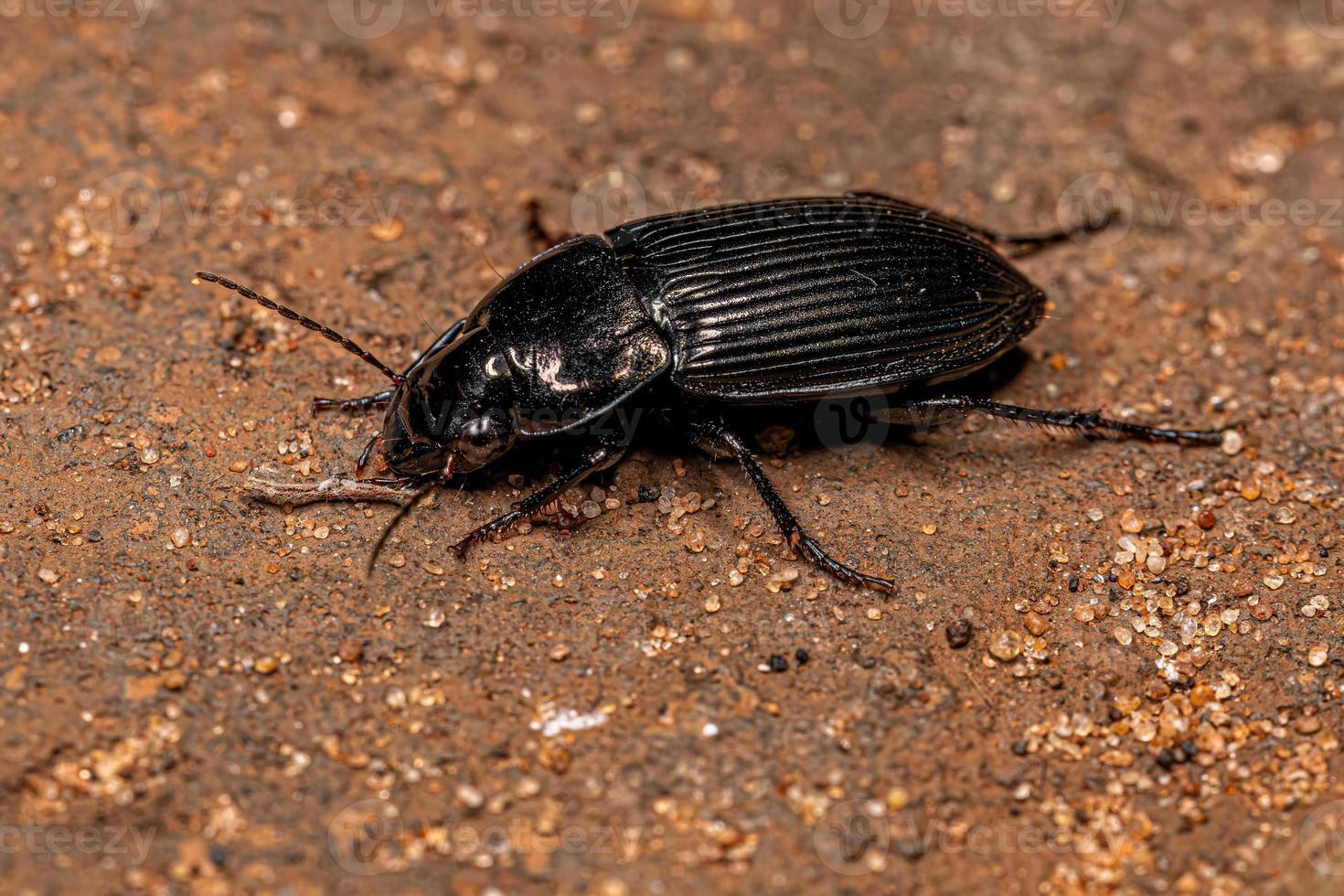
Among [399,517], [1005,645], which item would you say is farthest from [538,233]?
[1005,645]

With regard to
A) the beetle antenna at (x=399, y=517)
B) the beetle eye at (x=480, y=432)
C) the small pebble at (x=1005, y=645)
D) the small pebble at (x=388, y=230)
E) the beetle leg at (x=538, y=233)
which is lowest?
the small pebble at (x=1005, y=645)

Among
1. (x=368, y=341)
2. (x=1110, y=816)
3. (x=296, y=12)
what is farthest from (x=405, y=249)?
(x=1110, y=816)

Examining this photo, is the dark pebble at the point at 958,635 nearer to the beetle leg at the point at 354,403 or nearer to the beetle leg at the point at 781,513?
the beetle leg at the point at 781,513

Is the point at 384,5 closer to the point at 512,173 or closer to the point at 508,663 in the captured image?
the point at 512,173

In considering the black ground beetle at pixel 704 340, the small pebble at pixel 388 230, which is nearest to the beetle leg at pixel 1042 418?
the black ground beetle at pixel 704 340

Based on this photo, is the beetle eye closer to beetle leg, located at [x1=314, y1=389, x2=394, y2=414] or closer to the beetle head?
the beetle head
